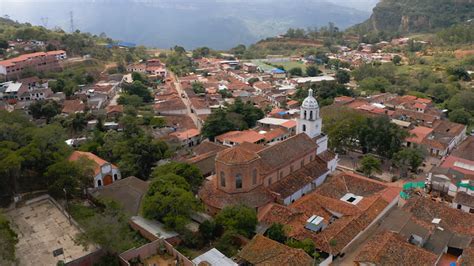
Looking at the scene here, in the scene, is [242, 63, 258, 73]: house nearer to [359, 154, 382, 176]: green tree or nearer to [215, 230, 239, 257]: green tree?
[359, 154, 382, 176]: green tree

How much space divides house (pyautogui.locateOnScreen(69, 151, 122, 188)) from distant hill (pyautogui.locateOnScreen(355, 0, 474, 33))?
13225 centimetres

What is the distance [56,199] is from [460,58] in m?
86.6

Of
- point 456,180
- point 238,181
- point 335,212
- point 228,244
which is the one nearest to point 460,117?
point 456,180

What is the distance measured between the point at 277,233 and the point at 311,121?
12.2 metres

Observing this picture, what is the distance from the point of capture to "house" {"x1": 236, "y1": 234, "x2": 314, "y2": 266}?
69.1 feet

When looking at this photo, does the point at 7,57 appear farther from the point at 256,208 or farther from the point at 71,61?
the point at 256,208

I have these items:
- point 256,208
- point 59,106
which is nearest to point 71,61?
point 59,106

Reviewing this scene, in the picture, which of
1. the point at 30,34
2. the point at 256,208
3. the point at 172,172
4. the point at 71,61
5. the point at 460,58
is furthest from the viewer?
the point at 460,58

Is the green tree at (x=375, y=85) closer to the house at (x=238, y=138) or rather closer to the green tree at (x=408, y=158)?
the house at (x=238, y=138)

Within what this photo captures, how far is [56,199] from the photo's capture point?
29.4m

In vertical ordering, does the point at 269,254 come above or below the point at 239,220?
below

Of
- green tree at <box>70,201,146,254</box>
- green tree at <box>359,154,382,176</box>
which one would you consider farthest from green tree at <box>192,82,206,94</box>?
green tree at <box>70,201,146,254</box>

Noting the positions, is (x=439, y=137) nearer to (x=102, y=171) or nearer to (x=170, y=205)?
(x=170, y=205)

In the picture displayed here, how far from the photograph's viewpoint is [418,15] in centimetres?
14175
